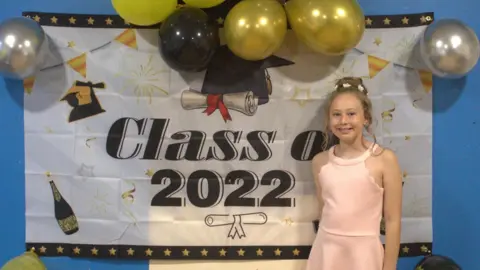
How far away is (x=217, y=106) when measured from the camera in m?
1.54

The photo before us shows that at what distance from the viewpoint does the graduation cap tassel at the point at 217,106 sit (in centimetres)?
154

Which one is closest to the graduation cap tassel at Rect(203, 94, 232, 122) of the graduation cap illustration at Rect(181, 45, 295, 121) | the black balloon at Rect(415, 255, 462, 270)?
the graduation cap illustration at Rect(181, 45, 295, 121)

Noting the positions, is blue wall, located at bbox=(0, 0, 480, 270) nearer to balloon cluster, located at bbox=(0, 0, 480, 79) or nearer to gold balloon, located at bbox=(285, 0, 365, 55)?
balloon cluster, located at bbox=(0, 0, 480, 79)

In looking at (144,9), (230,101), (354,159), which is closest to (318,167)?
(354,159)

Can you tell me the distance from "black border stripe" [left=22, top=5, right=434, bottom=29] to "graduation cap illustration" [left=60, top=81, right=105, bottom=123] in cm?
19

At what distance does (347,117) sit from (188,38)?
505 millimetres

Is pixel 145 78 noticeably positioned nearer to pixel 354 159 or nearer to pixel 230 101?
pixel 230 101

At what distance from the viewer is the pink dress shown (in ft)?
4.52

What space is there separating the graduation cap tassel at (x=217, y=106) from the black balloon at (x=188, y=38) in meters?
0.15

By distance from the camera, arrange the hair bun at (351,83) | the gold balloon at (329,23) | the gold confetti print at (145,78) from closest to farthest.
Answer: the gold balloon at (329,23), the hair bun at (351,83), the gold confetti print at (145,78)

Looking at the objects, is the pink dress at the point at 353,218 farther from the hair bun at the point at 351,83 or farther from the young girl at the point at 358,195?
the hair bun at the point at 351,83

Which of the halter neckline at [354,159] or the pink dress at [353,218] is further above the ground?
the halter neckline at [354,159]

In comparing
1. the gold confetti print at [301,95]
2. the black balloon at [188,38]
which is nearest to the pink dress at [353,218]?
the gold confetti print at [301,95]

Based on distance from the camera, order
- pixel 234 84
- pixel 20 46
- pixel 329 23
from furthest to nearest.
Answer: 1. pixel 234 84
2. pixel 20 46
3. pixel 329 23
